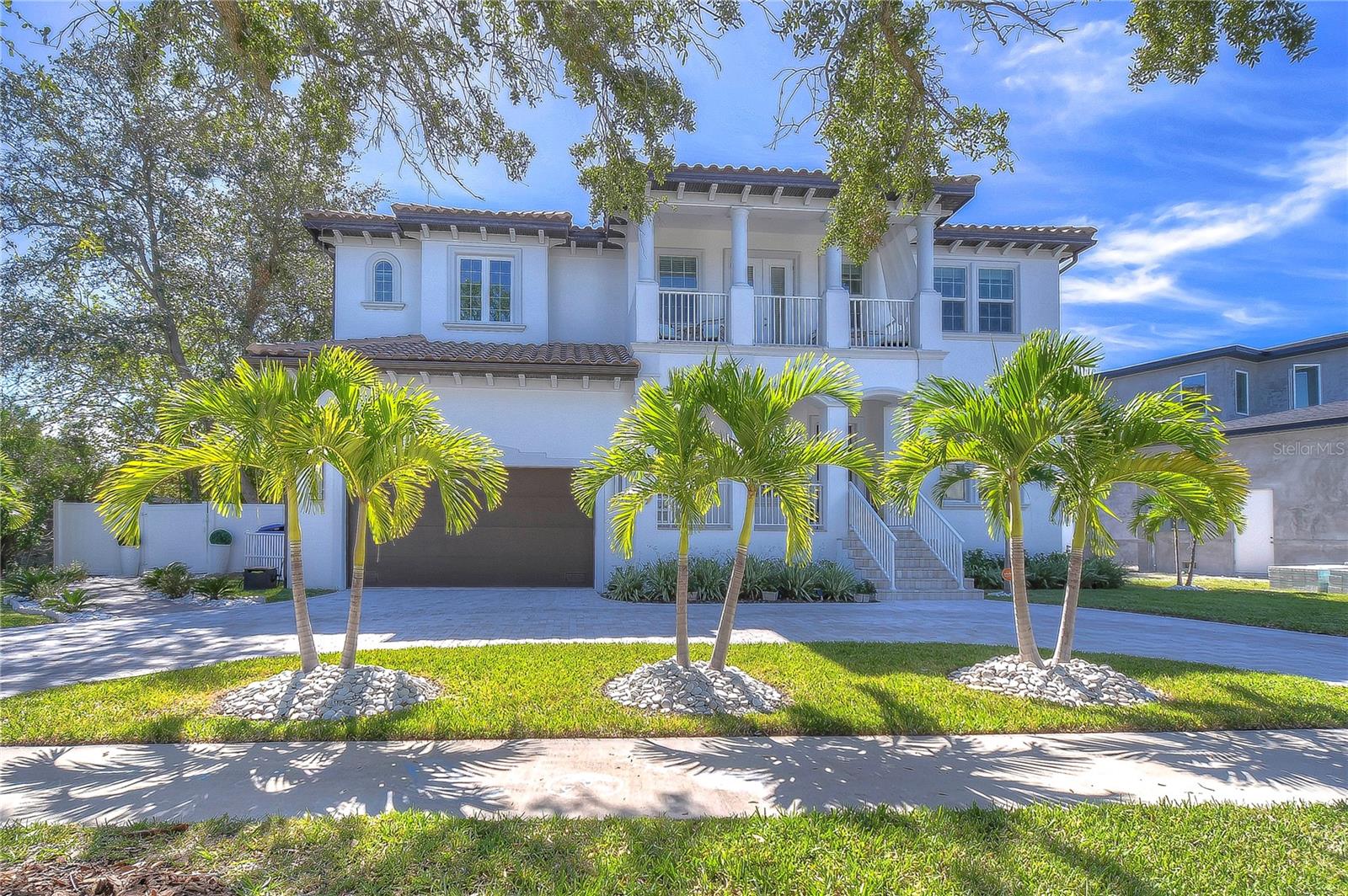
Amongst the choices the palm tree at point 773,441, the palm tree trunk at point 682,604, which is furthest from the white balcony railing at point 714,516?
the palm tree at point 773,441

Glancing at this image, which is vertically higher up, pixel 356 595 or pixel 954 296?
pixel 954 296

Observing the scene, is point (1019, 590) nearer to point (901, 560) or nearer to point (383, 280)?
point (901, 560)

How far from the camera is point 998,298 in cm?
1689

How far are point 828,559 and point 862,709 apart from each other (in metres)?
8.47

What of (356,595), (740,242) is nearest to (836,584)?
(740,242)

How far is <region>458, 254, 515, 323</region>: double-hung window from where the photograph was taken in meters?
15.8

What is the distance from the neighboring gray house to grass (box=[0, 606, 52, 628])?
75.6ft

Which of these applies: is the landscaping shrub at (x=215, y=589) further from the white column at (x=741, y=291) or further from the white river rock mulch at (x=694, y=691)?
the white column at (x=741, y=291)

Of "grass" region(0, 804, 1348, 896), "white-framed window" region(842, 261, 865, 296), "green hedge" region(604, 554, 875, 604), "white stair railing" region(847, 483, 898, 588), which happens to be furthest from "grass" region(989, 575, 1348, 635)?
"grass" region(0, 804, 1348, 896)

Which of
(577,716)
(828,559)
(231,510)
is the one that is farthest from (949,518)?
(231,510)

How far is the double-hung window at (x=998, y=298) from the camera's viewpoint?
16.9 m

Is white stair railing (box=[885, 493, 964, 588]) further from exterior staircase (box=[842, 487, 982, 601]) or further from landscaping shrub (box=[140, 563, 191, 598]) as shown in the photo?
landscaping shrub (box=[140, 563, 191, 598])

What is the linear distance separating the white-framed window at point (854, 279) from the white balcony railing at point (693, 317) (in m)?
3.41

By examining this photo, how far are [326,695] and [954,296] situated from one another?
611 inches
